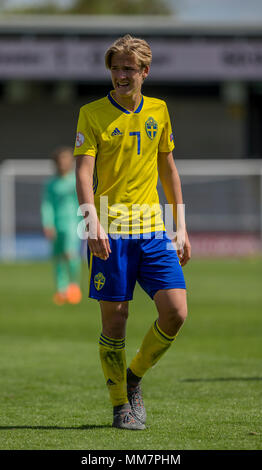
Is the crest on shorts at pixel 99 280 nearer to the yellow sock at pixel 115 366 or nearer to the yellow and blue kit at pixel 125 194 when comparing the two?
the yellow and blue kit at pixel 125 194

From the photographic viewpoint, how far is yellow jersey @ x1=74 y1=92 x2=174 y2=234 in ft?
16.7

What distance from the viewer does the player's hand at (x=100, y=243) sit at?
4.91 m

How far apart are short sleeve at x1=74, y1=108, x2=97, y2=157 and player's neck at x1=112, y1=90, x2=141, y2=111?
8.7 inches

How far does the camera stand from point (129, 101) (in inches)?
203

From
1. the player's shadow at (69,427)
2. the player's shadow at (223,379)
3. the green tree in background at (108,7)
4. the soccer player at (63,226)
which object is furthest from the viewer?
the green tree in background at (108,7)

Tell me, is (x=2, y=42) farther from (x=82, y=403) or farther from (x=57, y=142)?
(x=82, y=403)

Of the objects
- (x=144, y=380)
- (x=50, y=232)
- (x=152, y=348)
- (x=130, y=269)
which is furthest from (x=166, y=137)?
(x=50, y=232)

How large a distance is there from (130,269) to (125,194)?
1.41 ft

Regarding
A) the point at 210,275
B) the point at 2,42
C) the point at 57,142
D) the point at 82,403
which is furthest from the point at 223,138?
the point at 82,403

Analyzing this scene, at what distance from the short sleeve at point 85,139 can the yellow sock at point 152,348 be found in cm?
109

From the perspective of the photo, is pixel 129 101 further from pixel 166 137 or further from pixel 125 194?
pixel 125 194

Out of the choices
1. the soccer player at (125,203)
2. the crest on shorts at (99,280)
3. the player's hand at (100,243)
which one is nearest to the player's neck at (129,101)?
the soccer player at (125,203)

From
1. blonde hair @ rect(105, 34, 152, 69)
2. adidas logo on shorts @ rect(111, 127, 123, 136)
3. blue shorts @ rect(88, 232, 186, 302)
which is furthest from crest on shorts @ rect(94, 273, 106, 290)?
blonde hair @ rect(105, 34, 152, 69)

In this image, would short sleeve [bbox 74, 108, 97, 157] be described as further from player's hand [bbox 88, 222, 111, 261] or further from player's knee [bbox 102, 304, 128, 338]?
player's knee [bbox 102, 304, 128, 338]
